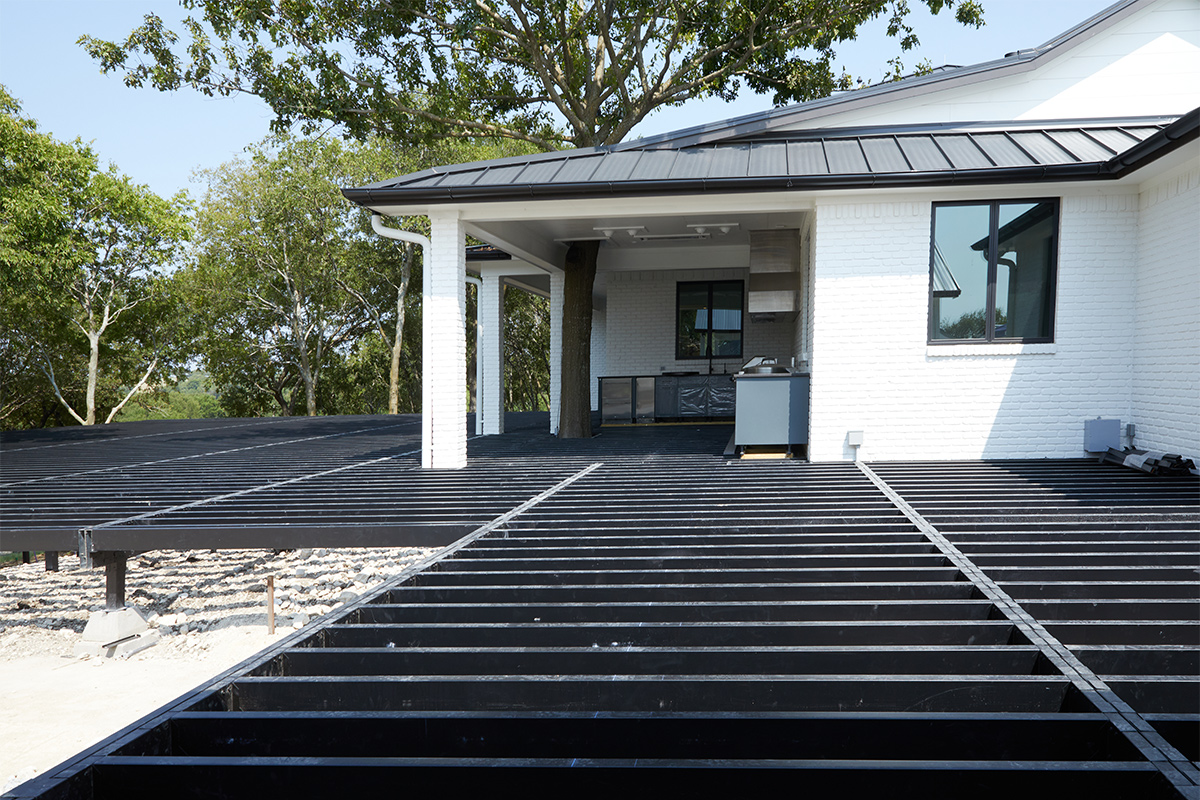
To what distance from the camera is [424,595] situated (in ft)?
11.3

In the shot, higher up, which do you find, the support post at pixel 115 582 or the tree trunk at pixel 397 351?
the tree trunk at pixel 397 351

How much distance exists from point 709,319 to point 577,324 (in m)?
4.99

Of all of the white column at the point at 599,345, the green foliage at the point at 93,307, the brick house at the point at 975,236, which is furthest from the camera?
the green foliage at the point at 93,307

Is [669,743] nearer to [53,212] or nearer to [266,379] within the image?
[53,212]

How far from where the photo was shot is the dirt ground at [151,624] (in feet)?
22.6

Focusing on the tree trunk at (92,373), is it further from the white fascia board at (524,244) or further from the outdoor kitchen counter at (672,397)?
the white fascia board at (524,244)

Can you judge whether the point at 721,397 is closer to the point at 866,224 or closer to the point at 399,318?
the point at 866,224

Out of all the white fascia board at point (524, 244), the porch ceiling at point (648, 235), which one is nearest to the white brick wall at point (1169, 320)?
the porch ceiling at point (648, 235)

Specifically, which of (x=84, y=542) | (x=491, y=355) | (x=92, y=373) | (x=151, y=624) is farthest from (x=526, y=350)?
(x=84, y=542)

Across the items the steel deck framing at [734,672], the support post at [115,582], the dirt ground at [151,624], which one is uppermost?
the steel deck framing at [734,672]

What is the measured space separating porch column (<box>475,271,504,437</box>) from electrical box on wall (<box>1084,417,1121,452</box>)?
875 cm

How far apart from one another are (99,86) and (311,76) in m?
3.84

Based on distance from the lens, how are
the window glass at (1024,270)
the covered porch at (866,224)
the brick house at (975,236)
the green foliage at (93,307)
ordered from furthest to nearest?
the green foliage at (93,307)
the window glass at (1024,270)
the covered porch at (866,224)
the brick house at (975,236)

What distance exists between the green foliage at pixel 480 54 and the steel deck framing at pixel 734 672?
1111 cm
